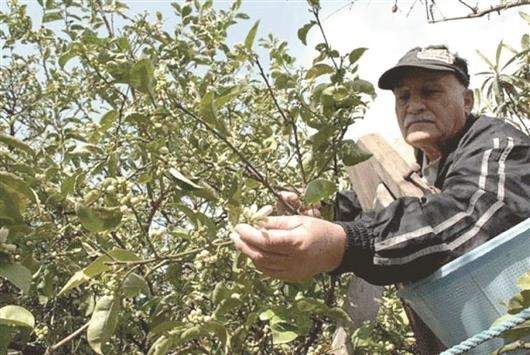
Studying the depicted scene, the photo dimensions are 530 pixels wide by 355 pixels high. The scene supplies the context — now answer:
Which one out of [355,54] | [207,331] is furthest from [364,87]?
[207,331]

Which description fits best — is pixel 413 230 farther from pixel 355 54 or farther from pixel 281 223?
pixel 355 54

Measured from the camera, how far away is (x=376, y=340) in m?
1.96

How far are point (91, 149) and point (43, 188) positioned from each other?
0.14 metres

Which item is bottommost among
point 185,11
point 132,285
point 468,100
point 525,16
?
point 132,285

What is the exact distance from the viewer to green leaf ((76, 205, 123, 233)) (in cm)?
120

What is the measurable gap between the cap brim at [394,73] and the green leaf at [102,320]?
3.11 feet

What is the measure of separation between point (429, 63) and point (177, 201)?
728 mm

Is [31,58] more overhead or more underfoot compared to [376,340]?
more overhead

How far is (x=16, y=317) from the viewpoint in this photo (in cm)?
111

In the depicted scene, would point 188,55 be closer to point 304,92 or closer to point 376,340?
point 304,92

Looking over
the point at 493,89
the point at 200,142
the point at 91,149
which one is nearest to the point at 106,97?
the point at 200,142

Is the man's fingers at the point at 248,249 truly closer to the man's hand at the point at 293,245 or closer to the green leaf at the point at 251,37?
the man's hand at the point at 293,245

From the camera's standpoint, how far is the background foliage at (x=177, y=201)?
1302mm

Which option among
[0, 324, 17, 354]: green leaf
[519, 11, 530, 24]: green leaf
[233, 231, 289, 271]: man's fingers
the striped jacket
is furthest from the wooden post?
[519, 11, 530, 24]: green leaf
